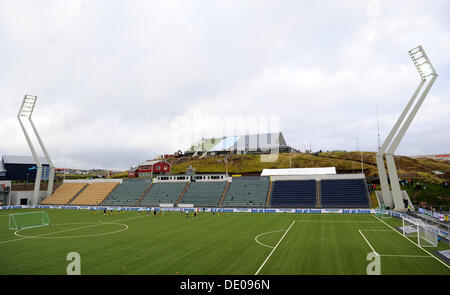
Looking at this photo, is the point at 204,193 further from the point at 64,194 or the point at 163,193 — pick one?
the point at 64,194

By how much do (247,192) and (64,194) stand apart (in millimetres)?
51790

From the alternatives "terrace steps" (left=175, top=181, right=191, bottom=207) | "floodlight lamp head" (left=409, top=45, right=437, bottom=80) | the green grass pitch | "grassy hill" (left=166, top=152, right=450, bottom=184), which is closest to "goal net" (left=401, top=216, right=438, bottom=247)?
the green grass pitch

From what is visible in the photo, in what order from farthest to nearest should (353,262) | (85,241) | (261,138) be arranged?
(261,138) < (85,241) < (353,262)

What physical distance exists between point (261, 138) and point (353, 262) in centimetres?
12279

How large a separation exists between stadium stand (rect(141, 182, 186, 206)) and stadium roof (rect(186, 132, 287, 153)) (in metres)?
68.7

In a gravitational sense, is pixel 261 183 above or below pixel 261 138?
below

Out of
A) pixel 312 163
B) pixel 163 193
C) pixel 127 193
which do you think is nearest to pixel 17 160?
pixel 127 193

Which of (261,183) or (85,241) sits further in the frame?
(261,183)

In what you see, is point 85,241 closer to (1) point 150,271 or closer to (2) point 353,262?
(1) point 150,271

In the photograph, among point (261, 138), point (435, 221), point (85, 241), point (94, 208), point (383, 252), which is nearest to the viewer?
point (383, 252)

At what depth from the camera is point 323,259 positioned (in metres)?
19.6

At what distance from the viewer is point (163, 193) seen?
70.8 meters
